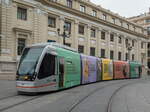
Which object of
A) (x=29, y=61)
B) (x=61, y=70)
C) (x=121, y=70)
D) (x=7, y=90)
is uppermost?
(x=29, y=61)

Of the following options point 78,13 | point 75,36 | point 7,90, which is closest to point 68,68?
point 7,90

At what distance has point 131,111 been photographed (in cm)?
765

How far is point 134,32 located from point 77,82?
38.7 meters

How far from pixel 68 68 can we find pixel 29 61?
3.93 metres

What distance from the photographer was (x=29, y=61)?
438 inches

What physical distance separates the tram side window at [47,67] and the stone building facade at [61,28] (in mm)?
12047

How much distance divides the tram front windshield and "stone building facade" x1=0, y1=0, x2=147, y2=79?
11699 mm

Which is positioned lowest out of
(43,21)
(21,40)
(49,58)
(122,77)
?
(122,77)

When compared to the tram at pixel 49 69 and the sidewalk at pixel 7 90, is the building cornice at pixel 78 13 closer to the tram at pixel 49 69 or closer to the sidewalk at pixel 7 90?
the tram at pixel 49 69

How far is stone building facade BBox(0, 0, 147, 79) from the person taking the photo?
23.8 meters

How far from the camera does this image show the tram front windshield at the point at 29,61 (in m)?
10.9

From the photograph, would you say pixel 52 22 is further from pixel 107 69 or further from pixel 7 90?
pixel 7 90

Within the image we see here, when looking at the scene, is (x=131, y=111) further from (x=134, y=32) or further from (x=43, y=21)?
(x=134, y=32)

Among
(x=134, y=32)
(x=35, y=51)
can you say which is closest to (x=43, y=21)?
(x=35, y=51)
